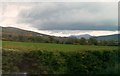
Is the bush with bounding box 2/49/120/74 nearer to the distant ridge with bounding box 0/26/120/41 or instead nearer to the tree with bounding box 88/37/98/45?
the tree with bounding box 88/37/98/45

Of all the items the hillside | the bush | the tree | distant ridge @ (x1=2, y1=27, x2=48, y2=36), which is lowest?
the bush

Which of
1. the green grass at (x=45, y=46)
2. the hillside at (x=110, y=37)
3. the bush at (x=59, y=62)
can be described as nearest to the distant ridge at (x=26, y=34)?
the hillside at (x=110, y=37)

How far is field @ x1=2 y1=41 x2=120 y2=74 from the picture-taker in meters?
4.82

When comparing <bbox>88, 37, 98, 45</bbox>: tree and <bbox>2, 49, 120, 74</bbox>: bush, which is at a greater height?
Result: <bbox>88, 37, 98, 45</bbox>: tree

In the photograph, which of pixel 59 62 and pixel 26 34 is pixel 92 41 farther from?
pixel 26 34

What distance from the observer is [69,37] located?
4953 mm

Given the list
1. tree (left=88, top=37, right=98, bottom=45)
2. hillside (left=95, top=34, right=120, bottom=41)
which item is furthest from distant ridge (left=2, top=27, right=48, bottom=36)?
hillside (left=95, top=34, right=120, bottom=41)

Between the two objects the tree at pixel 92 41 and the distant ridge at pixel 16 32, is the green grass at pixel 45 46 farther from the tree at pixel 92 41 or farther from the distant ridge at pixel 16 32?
the distant ridge at pixel 16 32

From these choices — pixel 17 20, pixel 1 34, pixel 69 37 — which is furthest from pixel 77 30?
pixel 1 34

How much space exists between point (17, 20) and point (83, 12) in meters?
1.57

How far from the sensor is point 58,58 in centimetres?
483

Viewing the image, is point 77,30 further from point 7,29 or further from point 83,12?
point 7,29

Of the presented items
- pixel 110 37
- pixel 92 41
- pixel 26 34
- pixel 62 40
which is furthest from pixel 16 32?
pixel 110 37

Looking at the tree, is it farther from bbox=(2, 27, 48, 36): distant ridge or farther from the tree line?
bbox=(2, 27, 48, 36): distant ridge
